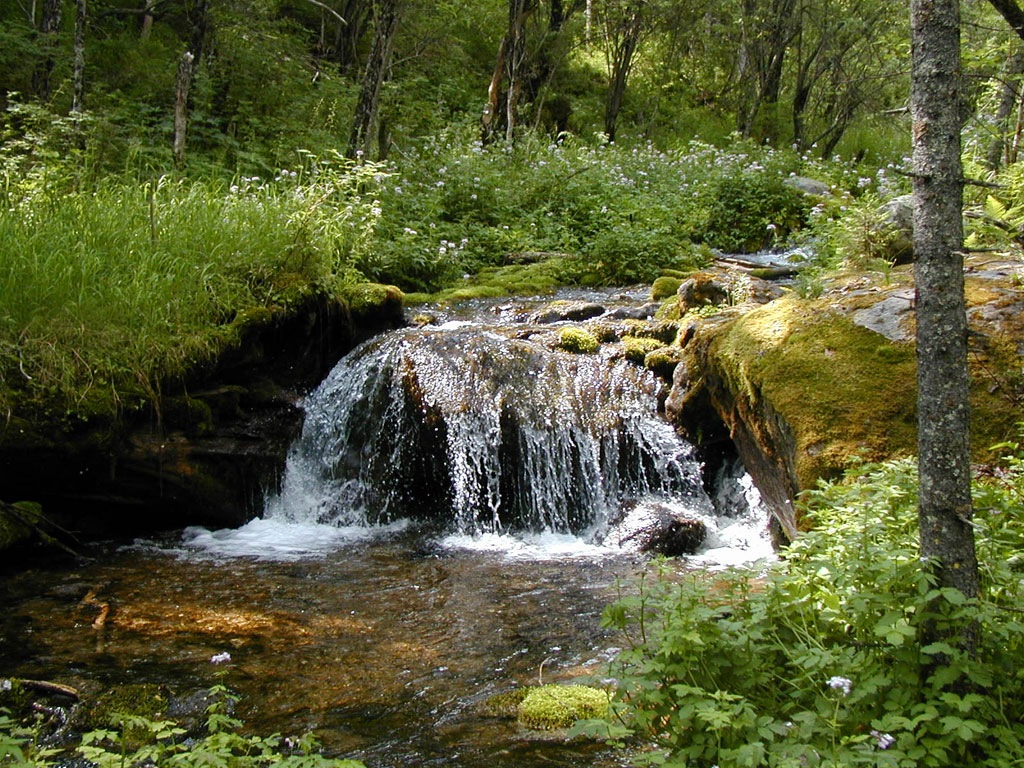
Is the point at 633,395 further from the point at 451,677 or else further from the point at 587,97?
the point at 587,97

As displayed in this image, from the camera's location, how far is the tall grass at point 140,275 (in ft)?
21.1

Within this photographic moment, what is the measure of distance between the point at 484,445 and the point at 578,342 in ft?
5.61

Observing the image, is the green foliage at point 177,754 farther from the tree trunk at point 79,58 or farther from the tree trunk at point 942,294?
the tree trunk at point 79,58

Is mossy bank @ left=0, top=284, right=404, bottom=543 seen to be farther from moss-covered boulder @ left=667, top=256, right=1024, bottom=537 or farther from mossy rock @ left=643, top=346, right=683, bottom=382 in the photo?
moss-covered boulder @ left=667, top=256, right=1024, bottom=537

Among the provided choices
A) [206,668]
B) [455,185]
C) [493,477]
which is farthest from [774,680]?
[455,185]

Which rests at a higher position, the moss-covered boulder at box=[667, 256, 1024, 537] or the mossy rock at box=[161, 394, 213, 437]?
the moss-covered boulder at box=[667, 256, 1024, 537]

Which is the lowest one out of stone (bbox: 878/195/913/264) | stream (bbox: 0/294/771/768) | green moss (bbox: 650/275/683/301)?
stream (bbox: 0/294/771/768)

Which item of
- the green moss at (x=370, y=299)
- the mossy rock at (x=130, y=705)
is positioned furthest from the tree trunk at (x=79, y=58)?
the mossy rock at (x=130, y=705)

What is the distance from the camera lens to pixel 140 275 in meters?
7.04

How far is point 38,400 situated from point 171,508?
1.41 meters

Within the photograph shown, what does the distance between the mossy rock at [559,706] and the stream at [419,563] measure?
77 millimetres

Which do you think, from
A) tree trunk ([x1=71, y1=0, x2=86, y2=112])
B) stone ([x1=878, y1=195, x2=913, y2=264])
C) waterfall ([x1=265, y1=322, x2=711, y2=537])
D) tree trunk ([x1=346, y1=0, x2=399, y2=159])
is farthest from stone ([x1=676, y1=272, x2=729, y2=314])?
tree trunk ([x1=71, y1=0, x2=86, y2=112])

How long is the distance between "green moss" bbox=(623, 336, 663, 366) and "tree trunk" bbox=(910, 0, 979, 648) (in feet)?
17.9

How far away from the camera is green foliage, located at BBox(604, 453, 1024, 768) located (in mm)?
2445
